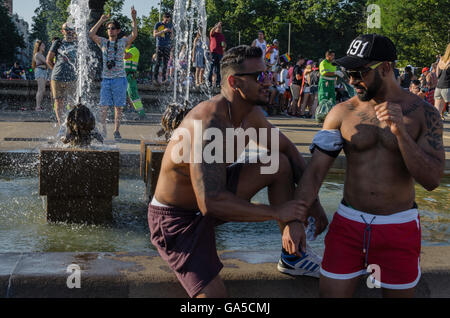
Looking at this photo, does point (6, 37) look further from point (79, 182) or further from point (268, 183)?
point (268, 183)

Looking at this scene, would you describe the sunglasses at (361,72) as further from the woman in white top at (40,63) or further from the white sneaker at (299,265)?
the woman in white top at (40,63)

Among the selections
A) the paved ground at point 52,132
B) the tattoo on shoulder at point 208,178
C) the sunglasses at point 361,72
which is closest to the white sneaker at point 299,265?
the tattoo on shoulder at point 208,178

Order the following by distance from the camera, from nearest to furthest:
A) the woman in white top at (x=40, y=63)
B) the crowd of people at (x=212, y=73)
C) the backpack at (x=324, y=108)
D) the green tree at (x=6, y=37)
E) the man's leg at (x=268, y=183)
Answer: the man's leg at (x=268, y=183) < the crowd of people at (x=212, y=73) < the backpack at (x=324, y=108) < the woman in white top at (x=40, y=63) < the green tree at (x=6, y=37)

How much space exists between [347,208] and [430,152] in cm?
52

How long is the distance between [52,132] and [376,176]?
8.18 meters

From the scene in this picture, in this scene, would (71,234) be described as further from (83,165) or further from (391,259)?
(391,259)

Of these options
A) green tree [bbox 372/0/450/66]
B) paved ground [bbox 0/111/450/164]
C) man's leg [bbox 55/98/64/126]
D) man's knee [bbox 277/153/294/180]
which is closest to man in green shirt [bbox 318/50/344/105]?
paved ground [bbox 0/111/450/164]

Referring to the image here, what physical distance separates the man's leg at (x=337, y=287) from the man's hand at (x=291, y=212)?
358 mm

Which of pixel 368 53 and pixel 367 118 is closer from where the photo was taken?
pixel 368 53

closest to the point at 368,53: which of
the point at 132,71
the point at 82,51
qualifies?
the point at 82,51

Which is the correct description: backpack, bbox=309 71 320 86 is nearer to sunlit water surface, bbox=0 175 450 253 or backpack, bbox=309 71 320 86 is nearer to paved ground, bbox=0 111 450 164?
paved ground, bbox=0 111 450 164

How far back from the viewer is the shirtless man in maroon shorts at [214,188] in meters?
2.81

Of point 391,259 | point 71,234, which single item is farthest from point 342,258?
point 71,234

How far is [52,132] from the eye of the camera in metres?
10.2
